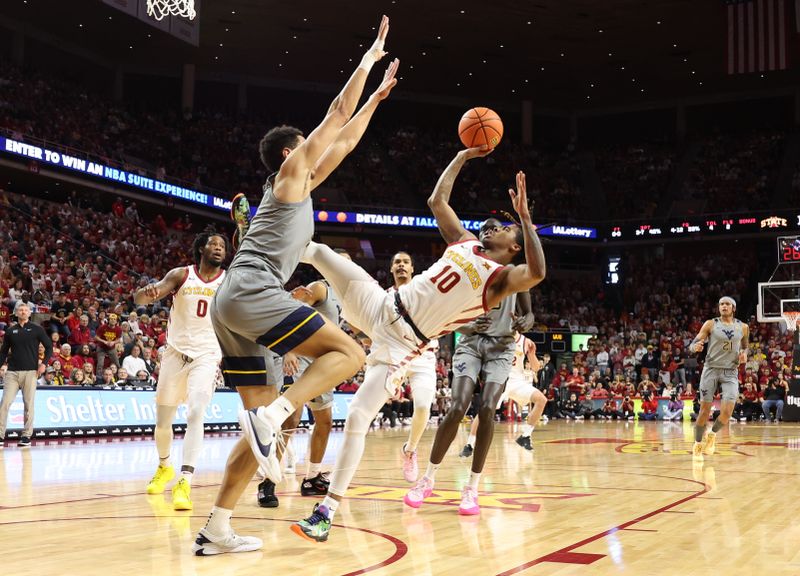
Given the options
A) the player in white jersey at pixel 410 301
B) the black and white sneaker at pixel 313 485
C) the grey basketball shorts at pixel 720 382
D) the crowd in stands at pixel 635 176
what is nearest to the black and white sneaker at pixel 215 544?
the player in white jersey at pixel 410 301

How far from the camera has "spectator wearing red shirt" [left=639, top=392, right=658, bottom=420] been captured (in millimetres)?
26812

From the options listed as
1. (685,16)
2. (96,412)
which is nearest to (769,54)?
(685,16)

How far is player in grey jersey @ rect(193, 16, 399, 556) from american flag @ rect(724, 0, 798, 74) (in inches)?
1061

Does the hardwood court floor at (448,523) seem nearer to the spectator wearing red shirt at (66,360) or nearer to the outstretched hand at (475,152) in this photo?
the outstretched hand at (475,152)

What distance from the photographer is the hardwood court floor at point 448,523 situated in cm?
438

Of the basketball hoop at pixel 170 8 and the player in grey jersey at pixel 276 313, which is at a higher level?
the basketball hoop at pixel 170 8

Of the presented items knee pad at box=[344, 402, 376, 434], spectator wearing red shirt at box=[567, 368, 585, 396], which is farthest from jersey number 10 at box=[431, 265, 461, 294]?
spectator wearing red shirt at box=[567, 368, 585, 396]

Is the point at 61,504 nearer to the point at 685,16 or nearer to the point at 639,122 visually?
the point at 685,16

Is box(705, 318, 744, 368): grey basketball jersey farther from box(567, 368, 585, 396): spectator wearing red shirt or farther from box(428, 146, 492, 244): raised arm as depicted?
box(567, 368, 585, 396): spectator wearing red shirt

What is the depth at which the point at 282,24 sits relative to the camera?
32.7m

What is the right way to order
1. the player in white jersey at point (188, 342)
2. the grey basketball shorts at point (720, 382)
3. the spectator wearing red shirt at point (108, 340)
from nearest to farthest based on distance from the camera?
1. the player in white jersey at point (188, 342)
2. the grey basketball shorts at point (720, 382)
3. the spectator wearing red shirt at point (108, 340)

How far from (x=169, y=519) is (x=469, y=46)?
3148 cm

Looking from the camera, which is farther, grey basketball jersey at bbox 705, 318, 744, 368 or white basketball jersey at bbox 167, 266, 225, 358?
grey basketball jersey at bbox 705, 318, 744, 368

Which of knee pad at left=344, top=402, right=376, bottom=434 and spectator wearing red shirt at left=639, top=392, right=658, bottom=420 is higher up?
knee pad at left=344, top=402, right=376, bottom=434
